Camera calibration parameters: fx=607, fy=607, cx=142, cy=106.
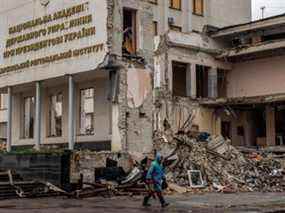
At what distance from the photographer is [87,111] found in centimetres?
3288

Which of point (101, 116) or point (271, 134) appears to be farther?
point (271, 134)

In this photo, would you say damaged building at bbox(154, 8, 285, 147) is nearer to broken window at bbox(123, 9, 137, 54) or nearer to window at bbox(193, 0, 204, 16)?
window at bbox(193, 0, 204, 16)

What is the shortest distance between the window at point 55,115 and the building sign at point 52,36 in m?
2.62

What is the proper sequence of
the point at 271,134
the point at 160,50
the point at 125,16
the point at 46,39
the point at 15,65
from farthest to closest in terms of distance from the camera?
the point at 271,134, the point at 160,50, the point at 15,65, the point at 46,39, the point at 125,16

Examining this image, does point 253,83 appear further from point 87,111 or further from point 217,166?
point 217,166

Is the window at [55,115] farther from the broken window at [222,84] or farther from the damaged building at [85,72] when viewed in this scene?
the broken window at [222,84]

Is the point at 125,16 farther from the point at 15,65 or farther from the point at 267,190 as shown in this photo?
the point at 267,190

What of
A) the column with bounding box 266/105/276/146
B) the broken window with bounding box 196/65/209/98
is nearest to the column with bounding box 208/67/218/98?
the broken window with bounding box 196/65/209/98

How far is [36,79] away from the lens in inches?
1250

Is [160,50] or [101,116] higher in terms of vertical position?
[160,50]

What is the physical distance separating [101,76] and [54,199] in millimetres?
9352

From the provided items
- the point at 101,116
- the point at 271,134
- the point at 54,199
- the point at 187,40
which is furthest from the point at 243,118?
the point at 54,199

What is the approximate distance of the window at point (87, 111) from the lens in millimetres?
31525

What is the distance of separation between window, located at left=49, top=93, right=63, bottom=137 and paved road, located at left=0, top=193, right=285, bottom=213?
455 inches
